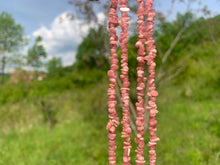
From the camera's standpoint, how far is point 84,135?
5023 mm

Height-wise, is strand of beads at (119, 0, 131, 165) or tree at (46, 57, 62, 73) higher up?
tree at (46, 57, 62, 73)

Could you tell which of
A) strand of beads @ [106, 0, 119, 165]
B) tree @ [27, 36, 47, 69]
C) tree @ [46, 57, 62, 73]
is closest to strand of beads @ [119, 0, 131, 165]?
strand of beads @ [106, 0, 119, 165]

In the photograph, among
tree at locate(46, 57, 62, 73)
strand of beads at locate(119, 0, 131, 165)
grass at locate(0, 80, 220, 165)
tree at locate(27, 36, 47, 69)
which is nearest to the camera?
strand of beads at locate(119, 0, 131, 165)

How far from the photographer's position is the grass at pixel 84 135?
3.61m

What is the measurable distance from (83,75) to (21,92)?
11.1 ft

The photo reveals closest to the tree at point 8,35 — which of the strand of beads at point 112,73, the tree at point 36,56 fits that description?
the tree at point 36,56

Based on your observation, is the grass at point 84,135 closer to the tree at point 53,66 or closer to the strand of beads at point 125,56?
the strand of beads at point 125,56

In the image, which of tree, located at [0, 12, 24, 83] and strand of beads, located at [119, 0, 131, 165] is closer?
strand of beads, located at [119, 0, 131, 165]

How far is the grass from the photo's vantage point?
3.61 m

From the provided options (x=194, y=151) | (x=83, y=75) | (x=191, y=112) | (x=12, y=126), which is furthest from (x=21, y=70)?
(x=194, y=151)

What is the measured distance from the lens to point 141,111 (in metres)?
0.87

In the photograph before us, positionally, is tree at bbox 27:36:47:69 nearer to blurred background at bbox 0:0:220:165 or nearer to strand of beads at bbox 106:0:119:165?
blurred background at bbox 0:0:220:165

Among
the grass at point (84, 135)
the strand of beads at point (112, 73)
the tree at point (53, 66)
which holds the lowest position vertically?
the grass at point (84, 135)

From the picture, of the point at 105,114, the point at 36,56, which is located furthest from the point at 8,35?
the point at 105,114
